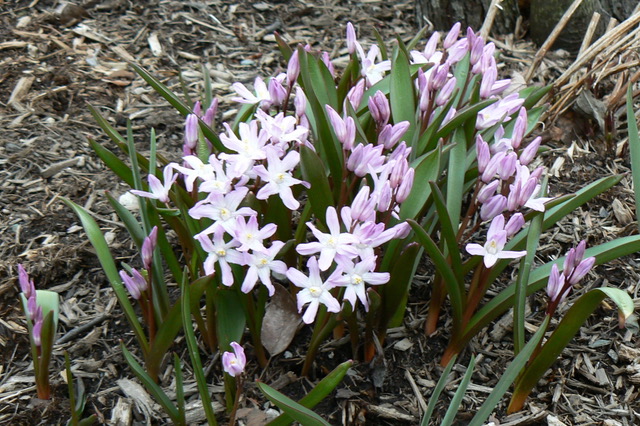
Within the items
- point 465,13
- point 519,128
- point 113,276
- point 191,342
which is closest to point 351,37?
point 519,128

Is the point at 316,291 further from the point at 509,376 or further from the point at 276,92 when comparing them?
the point at 276,92

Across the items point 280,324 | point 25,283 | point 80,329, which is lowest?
point 80,329

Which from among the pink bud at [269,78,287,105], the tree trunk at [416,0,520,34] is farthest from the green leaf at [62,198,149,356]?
the tree trunk at [416,0,520,34]

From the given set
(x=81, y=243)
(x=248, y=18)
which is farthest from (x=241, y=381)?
(x=248, y=18)

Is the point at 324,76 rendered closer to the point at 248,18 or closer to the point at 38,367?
the point at 38,367

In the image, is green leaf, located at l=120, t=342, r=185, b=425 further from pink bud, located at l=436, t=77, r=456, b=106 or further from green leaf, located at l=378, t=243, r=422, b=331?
pink bud, located at l=436, t=77, r=456, b=106

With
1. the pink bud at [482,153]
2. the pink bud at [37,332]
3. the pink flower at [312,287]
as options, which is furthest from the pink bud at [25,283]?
the pink bud at [482,153]
